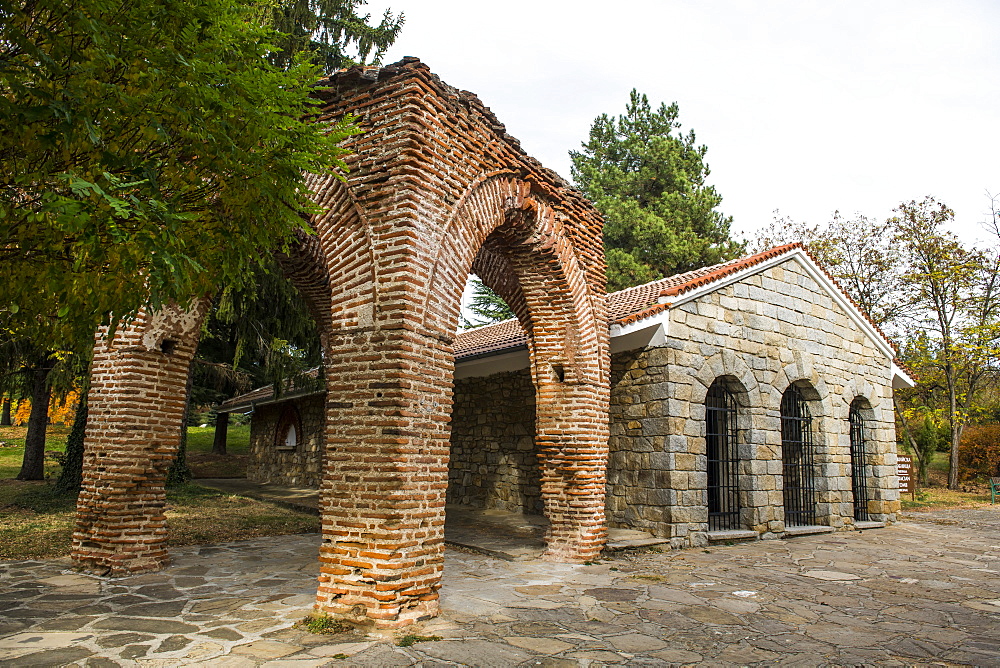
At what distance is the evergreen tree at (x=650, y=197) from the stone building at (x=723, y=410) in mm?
10156

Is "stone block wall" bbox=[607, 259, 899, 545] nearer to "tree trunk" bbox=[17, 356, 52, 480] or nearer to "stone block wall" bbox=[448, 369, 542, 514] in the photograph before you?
"stone block wall" bbox=[448, 369, 542, 514]

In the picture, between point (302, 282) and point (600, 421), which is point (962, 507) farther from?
point (302, 282)

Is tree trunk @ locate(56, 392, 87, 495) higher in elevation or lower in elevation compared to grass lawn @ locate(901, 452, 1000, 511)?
higher

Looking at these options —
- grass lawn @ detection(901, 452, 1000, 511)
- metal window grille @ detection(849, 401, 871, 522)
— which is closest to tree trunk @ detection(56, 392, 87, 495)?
metal window grille @ detection(849, 401, 871, 522)

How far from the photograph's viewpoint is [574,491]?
289 inches

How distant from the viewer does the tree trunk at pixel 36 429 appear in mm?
13988

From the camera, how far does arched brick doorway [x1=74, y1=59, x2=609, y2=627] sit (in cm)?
460

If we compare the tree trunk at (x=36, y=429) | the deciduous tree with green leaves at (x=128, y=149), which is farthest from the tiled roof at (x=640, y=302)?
the tree trunk at (x=36, y=429)

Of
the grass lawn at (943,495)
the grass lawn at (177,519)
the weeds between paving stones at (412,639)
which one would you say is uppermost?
the weeds between paving stones at (412,639)

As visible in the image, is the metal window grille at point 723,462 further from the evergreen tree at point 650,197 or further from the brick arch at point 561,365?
the evergreen tree at point 650,197

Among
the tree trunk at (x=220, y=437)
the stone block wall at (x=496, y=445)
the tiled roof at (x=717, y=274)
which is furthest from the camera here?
the tree trunk at (x=220, y=437)

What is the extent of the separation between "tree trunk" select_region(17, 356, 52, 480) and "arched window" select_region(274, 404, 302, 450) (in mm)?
5291

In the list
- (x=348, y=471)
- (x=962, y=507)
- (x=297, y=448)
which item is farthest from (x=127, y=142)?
(x=962, y=507)

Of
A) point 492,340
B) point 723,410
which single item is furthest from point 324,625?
point 492,340
